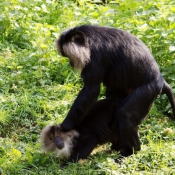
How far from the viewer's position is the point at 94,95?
3.85 meters

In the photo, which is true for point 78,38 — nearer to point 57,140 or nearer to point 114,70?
point 114,70

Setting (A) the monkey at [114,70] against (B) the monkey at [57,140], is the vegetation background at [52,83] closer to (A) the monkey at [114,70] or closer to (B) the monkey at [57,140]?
(B) the monkey at [57,140]

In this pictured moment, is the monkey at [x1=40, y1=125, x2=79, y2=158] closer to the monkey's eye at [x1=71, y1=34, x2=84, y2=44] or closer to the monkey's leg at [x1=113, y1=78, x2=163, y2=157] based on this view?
the monkey's leg at [x1=113, y1=78, x2=163, y2=157]

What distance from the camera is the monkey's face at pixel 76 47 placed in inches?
150

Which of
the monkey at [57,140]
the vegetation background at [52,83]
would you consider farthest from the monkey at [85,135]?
the vegetation background at [52,83]

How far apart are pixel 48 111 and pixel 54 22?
6.89ft

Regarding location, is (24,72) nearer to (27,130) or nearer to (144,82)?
(27,130)

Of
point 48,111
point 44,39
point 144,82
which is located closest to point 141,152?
point 144,82

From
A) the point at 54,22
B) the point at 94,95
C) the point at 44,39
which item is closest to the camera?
the point at 94,95

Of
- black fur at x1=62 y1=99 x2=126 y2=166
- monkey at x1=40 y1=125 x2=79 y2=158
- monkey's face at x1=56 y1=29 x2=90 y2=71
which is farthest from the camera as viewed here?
black fur at x1=62 y1=99 x2=126 y2=166

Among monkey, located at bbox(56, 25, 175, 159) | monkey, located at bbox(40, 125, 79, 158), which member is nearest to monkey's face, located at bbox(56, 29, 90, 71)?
monkey, located at bbox(56, 25, 175, 159)

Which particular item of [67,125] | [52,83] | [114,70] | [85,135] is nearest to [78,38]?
[114,70]

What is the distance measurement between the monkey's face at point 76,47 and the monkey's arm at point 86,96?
4.5 inches

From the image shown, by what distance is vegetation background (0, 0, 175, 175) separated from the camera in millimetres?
3973
